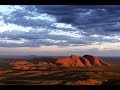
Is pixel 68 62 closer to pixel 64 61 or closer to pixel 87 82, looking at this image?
pixel 64 61

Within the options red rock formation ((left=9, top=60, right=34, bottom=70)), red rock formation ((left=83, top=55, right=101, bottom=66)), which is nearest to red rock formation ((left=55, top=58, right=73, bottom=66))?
red rock formation ((left=83, top=55, right=101, bottom=66))

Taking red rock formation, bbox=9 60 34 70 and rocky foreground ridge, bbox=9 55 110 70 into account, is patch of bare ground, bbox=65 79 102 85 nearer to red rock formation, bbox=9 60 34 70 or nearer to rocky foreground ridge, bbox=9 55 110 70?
rocky foreground ridge, bbox=9 55 110 70

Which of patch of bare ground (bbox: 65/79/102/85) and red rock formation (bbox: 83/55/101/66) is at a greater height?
red rock formation (bbox: 83/55/101/66)

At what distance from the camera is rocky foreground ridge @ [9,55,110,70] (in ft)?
8.54

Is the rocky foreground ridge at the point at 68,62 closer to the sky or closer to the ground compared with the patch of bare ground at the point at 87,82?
closer to the sky

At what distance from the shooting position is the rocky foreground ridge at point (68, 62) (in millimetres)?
2604

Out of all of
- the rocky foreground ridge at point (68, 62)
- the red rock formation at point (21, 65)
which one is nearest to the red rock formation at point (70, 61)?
the rocky foreground ridge at point (68, 62)

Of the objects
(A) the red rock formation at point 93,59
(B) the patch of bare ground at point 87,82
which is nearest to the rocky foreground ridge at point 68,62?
(A) the red rock formation at point 93,59

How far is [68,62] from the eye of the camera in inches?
106

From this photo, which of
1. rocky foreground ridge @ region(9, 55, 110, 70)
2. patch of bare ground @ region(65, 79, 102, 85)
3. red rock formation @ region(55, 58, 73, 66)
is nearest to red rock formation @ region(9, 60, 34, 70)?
rocky foreground ridge @ region(9, 55, 110, 70)

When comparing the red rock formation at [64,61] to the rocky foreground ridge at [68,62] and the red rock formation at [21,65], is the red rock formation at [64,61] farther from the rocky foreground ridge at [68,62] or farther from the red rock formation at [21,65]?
the red rock formation at [21,65]
